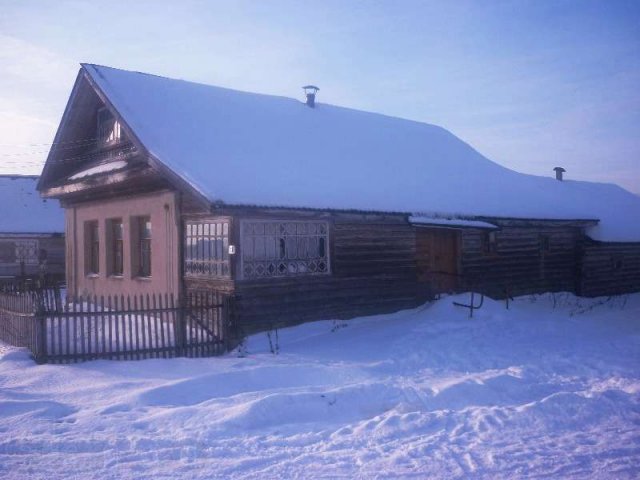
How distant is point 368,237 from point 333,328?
94.8 inches

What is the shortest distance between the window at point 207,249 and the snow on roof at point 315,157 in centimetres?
107

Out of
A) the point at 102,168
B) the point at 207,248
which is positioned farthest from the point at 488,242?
the point at 102,168

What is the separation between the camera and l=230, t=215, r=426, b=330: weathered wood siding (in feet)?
42.3

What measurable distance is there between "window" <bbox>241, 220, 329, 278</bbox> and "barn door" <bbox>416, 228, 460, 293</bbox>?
3.50 m

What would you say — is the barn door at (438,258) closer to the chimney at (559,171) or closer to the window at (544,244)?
the window at (544,244)

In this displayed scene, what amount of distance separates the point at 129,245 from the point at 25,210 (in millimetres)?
20426

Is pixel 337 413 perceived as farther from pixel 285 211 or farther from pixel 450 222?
pixel 450 222

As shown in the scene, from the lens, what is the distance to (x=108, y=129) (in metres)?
16.4

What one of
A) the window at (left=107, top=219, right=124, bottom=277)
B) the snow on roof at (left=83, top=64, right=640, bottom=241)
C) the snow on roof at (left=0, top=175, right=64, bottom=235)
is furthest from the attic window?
the snow on roof at (left=0, top=175, right=64, bottom=235)

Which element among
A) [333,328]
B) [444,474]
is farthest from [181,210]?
[444,474]

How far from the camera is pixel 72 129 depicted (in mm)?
16859

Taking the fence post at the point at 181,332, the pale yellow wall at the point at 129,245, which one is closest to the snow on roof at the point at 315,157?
the pale yellow wall at the point at 129,245

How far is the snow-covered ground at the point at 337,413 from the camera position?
5.82 m

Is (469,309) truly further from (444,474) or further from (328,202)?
(444,474)
